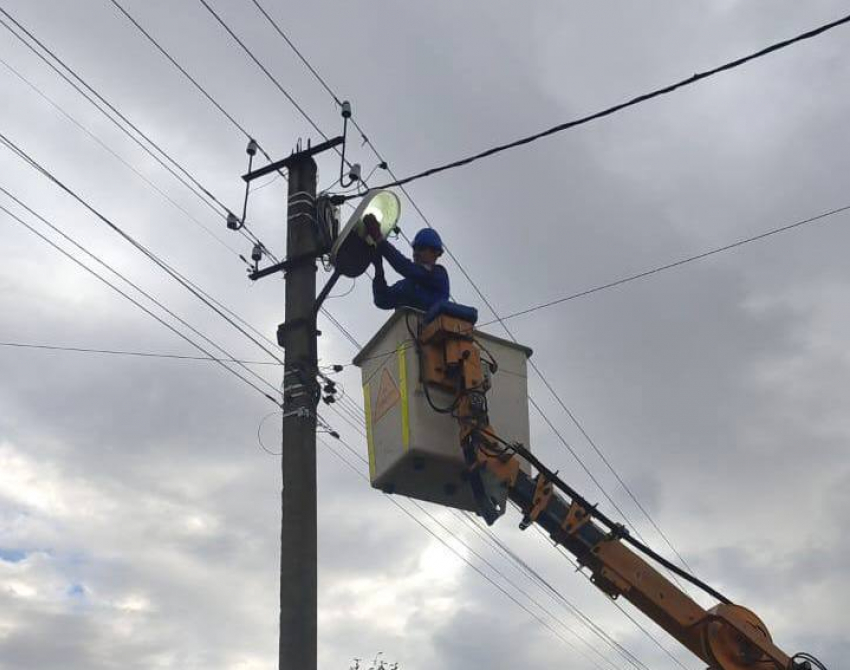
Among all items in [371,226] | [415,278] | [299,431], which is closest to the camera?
[299,431]

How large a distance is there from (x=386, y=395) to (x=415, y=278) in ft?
3.58

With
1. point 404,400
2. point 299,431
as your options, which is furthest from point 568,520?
point 299,431

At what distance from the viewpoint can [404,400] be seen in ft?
30.5

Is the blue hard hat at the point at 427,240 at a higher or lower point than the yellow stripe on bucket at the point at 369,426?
higher

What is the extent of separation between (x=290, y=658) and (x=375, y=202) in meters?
3.79

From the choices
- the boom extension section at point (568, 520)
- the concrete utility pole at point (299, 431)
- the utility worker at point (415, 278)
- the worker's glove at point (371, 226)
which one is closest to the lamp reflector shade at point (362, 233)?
the worker's glove at point (371, 226)

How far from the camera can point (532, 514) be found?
9398 mm

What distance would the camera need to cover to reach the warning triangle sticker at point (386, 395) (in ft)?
31.1

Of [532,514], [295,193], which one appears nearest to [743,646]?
[532,514]

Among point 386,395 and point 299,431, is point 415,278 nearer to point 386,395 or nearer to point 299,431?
point 386,395

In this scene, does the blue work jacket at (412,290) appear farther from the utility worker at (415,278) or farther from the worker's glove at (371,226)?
the worker's glove at (371,226)

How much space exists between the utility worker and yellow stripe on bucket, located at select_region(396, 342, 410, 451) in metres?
0.60

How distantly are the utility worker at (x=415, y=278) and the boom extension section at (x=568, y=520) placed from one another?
20.8 inches

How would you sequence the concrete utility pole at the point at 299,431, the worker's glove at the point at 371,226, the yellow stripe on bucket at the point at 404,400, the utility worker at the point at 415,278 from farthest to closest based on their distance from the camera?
the utility worker at the point at 415,278 → the worker's glove at the point at 371,226 → the yellow stripe on bucket at the point at 404,400 → the concrete utility pole at the point at 299,431
